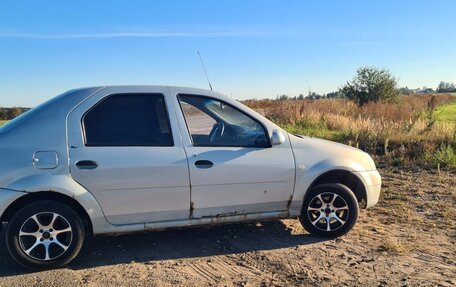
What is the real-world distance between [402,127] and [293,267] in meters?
10.3

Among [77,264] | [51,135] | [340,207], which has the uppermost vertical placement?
[51,135]

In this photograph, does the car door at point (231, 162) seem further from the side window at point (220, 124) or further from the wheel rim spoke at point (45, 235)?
the wheel rim spoke at point (45, 235)

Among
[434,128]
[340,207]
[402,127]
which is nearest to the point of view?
[340,207]

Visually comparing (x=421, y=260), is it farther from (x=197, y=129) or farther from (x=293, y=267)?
(x=197, y=129)

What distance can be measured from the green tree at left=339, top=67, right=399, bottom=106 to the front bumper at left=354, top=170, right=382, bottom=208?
28151 millimetres

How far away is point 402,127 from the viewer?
13.5m

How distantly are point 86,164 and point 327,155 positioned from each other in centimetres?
268

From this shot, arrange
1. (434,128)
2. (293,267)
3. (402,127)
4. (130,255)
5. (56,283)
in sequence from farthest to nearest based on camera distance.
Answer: (402,127) → (434,128) → (130,255) → (293,267) → (56,283)

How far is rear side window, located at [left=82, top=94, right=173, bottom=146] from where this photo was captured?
14.8 feet

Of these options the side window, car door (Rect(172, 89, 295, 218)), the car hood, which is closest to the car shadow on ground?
car door (Rect(172, 89, 295, 218))

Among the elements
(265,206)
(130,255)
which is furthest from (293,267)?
(130,255)

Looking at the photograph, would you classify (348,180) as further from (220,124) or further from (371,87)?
(371,87)

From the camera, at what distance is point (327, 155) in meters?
5.23

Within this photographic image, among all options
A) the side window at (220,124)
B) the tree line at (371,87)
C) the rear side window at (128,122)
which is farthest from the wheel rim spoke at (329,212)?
the tree line at (371,87)
